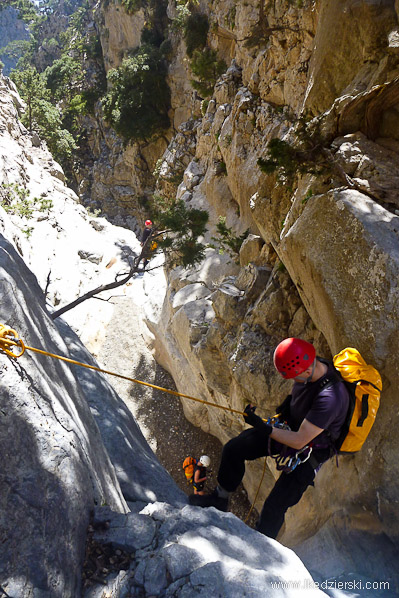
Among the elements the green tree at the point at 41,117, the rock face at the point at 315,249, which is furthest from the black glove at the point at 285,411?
the green tree at the point at 41,117

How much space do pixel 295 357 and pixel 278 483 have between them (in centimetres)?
155

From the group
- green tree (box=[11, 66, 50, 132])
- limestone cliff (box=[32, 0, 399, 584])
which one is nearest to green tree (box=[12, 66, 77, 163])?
green tree (box=[11, 66, 50, 132])

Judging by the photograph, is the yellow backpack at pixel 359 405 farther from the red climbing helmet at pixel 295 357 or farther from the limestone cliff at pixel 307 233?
the red climbing helmet at pixel 295 357

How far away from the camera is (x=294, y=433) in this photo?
2965 millimetres

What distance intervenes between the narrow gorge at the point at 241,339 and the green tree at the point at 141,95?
424 inches

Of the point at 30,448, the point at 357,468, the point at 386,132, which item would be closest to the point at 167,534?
the point at 30,448

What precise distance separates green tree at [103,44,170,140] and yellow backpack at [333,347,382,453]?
84.7 ft

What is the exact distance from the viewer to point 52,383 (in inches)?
120

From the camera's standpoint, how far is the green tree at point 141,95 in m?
24.2

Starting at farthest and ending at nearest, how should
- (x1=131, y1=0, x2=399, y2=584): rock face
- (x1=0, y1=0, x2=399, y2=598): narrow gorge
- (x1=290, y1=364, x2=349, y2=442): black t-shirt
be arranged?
(x1=131, y1=0, x2=399, y2=584): rock face, (x1=290, y1=364, x2=349, y2=442): black t-shirt, (x1=0, y1=0, x2=399, y2=598): narrow gorge

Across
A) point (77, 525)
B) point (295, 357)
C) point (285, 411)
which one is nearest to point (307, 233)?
point (295, 357)

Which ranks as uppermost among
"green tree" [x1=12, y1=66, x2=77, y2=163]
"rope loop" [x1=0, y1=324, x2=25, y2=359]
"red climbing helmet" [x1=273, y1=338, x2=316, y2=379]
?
"green tree" [x1=12, y1=66, x2=77, y2=163]

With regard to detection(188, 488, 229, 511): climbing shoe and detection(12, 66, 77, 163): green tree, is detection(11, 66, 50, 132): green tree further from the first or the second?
detection(188, 488, 229, 511): climbing shoe

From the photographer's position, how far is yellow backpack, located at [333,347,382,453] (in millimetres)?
3066
